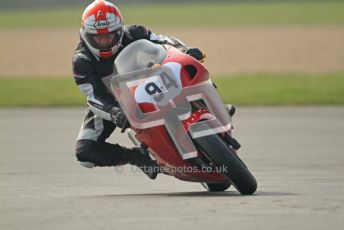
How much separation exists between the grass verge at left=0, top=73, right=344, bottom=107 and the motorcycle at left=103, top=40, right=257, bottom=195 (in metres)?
12.9

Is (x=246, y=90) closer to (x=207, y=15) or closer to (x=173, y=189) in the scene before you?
(x=173, y=189)

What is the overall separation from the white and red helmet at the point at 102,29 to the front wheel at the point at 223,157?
1.74 meters

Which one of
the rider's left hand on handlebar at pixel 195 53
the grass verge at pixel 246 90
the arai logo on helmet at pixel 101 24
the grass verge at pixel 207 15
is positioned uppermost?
the arai logo on helmet at pixel 101 24

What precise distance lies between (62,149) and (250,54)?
21.9 meters

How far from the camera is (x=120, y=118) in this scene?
10.1m

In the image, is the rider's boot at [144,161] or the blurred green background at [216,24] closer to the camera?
the rider's boot at [144,161]

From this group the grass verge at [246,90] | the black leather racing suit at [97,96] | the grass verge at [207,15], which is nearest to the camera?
the black leather racing suit at [97,96]

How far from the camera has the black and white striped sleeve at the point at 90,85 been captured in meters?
10.7

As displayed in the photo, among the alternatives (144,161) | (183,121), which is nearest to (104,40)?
(144,161)

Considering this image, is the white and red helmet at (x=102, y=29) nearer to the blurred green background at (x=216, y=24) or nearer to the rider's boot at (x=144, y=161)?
the rider's boot at (x=144, y=161)

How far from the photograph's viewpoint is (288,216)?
831 centimetres

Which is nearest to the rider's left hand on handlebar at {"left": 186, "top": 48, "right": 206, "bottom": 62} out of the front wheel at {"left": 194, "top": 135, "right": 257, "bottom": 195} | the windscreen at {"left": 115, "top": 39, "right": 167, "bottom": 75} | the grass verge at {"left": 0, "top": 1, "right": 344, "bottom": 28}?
the windscreen at {"left": 115, "top": 39, "right": 167, "bottom": 75}

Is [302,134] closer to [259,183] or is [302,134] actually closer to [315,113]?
[315,113]

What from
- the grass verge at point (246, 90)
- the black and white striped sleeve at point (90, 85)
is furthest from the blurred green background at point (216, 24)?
the black and white striped sleeve at point (90, 85)
